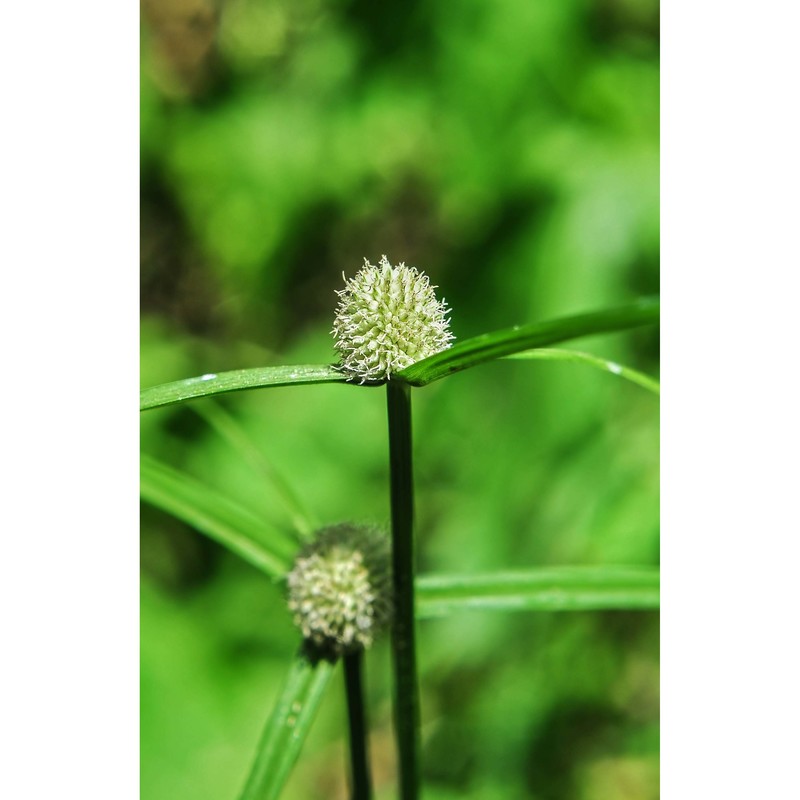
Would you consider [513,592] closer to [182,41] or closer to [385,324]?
[385,324]

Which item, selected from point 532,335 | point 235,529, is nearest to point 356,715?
point 235,529

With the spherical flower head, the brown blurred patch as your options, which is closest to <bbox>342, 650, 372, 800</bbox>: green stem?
the spherical flower head

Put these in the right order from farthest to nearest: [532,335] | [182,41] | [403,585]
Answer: [182,41], [403,585], [532,335]

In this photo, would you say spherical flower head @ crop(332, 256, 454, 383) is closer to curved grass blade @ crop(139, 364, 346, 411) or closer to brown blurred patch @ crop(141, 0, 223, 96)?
curved grass blade @ crop(139, 364, 346, 411)

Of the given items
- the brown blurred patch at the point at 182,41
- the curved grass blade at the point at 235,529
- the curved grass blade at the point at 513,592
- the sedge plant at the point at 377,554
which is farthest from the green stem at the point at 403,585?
the brown blurred patch at the point at 182,41
